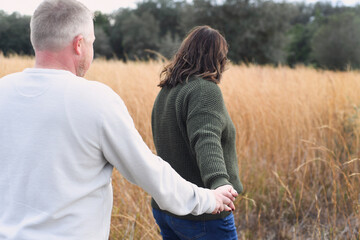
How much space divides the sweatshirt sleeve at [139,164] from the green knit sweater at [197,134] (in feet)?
0.63

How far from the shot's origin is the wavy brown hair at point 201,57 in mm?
1487

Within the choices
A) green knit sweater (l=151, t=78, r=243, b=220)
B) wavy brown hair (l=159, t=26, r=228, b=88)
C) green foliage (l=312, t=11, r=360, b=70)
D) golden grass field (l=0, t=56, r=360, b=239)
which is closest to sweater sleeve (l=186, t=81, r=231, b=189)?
green knit sweater (l=151, t=78, r=243, b=220)

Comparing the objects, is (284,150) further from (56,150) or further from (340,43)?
(340,43)

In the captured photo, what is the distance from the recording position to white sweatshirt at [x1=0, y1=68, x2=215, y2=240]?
35.1 inches

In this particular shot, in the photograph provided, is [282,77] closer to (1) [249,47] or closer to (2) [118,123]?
(2) [118,123]

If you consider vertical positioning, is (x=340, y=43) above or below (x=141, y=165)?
below

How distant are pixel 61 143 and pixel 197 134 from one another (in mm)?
548

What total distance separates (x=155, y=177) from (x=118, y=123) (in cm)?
18

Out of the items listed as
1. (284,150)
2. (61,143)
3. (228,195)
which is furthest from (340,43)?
(61,143)

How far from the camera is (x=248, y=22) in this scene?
23.2 meters

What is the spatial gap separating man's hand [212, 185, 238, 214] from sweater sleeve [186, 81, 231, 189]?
31mm

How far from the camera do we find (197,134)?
51.5 inches

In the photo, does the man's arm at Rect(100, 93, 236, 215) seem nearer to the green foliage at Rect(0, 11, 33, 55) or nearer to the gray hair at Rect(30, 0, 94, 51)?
the gray hair at Rect(30, 0, 94, 51)

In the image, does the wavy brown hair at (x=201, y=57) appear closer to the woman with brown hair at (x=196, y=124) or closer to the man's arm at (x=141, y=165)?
the woman with brown hair at (x=196, y=124)
